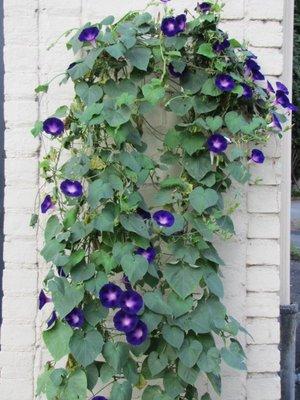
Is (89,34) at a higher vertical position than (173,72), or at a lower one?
higher

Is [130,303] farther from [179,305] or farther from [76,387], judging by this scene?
[76,387]

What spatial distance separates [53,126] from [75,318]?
608 mm

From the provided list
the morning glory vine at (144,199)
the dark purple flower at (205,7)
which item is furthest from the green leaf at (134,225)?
the dark purple flower at (205,7)

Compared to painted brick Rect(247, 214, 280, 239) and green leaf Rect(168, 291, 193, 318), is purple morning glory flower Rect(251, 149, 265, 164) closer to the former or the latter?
painted brick Rect(247, 214, 280, 239)

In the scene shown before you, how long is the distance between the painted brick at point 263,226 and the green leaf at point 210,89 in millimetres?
494

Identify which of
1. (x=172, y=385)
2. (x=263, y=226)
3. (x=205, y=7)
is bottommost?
(x=172, y=385)

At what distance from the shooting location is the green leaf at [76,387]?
1904mm

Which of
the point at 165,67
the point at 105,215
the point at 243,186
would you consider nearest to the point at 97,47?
the point at 165,67

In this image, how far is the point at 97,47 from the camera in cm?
203

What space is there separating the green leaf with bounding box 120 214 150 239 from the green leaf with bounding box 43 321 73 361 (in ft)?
1.17

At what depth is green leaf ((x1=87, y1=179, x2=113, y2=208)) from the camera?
1.89m

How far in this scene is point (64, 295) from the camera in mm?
1925

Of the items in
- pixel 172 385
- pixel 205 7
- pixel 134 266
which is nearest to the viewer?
pixel 134 266

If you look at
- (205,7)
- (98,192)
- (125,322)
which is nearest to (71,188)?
(98,192)
